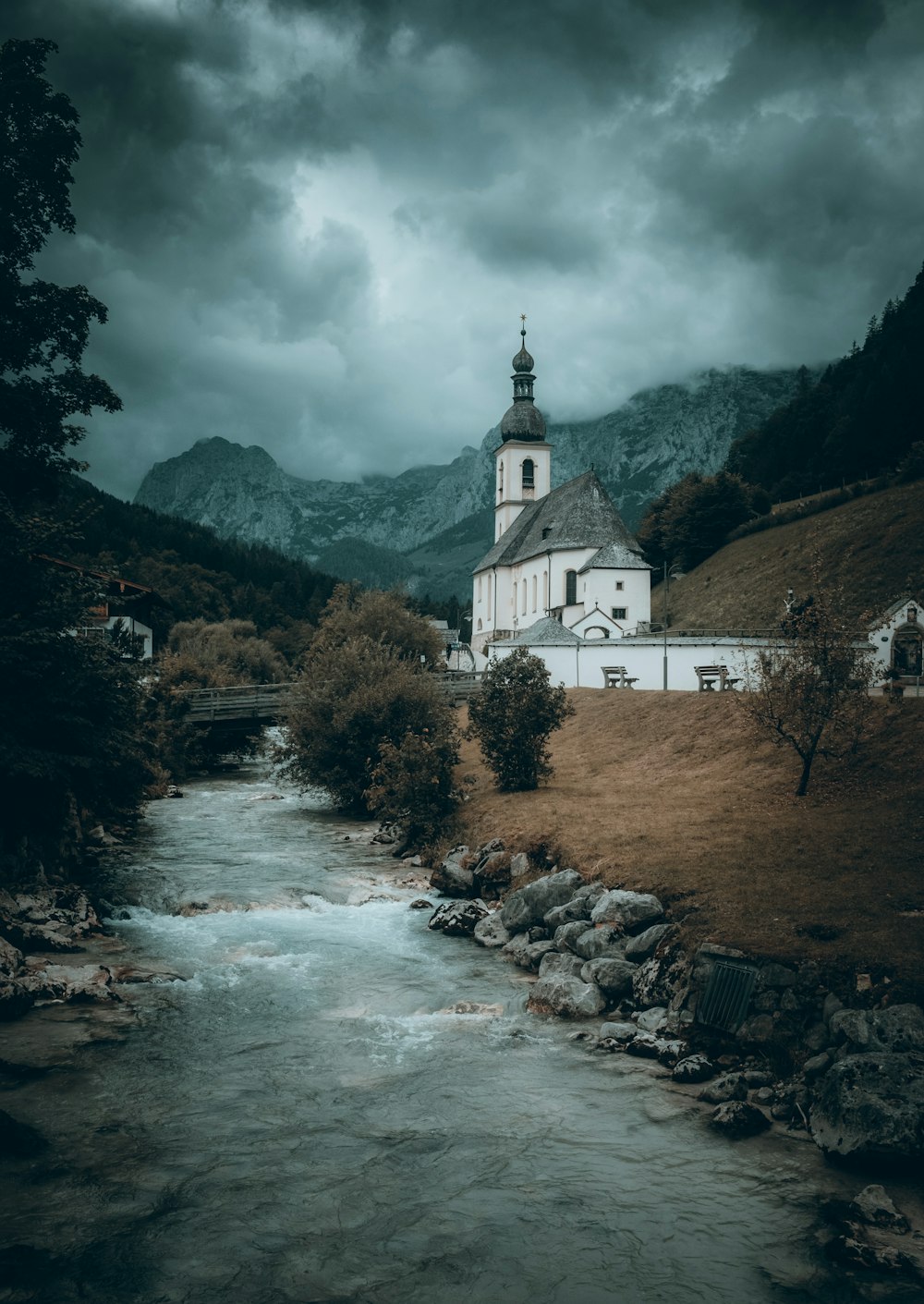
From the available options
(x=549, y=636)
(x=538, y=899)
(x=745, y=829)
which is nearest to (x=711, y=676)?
(x=549, y=636)

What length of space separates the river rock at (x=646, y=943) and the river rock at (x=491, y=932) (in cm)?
376

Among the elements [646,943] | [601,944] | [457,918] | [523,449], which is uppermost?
[523,449]

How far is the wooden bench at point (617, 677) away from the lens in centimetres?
4600

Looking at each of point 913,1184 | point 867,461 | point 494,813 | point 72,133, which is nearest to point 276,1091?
point 913,1184

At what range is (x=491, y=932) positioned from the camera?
784 inches

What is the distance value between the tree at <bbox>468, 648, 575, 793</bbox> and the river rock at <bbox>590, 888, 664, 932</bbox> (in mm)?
12998

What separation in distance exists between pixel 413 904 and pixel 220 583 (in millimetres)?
112611

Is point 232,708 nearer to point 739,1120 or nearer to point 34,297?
point 34,297

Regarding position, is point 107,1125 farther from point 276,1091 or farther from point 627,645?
point 627,645

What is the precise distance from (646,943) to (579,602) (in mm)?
62272

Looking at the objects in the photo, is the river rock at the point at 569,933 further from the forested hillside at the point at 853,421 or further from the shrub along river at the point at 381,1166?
the forested hillside at the point at 853,421

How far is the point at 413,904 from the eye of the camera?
74.2 ft

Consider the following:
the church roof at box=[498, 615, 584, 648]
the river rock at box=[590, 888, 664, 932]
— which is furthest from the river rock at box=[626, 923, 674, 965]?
the church roof at box=[498, 615, 584, 648]

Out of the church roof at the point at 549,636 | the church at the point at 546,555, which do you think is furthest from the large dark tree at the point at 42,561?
the church at the point at 546,555
